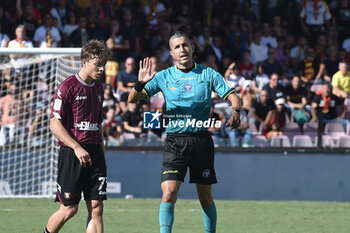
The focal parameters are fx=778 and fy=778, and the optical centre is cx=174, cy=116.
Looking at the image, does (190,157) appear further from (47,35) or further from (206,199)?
(47,35)

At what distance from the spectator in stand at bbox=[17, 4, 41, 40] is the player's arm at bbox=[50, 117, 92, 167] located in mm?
10290

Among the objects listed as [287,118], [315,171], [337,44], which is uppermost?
[337,44]

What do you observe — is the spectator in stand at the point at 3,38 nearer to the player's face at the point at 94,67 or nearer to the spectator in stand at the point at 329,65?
the spectator in stand at the point at 329,65

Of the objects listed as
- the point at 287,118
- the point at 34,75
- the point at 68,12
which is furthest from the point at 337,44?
the point at 34,75

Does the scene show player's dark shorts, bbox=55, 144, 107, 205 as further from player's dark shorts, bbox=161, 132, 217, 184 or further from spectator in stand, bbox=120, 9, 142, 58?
spectator in stand, bbox=120, 9, 142, 58

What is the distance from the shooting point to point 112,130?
14.2m

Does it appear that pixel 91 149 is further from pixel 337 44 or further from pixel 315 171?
pixel 337 44

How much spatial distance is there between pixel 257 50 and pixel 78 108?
11.7 m

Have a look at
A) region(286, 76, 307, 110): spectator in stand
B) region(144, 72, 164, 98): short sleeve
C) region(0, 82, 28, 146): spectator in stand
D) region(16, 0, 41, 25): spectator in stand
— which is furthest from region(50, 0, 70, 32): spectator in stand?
region(144, 72, 164, 98): short sleeve

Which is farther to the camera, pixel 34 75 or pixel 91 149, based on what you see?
pixel 34 75

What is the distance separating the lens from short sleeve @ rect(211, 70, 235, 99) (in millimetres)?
7262

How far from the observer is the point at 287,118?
14406mm

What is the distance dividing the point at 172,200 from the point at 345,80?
9.58 metres

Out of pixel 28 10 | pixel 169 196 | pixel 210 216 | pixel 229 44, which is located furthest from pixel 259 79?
pixel 169 196
